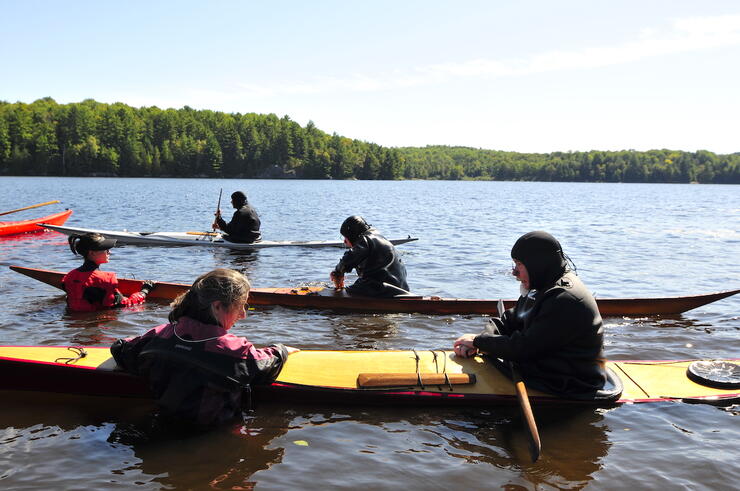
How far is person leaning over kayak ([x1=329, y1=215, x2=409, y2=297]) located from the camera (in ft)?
32.0

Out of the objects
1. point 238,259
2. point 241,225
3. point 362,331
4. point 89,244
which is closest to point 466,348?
point 362,331

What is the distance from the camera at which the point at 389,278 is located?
10336 millimetres

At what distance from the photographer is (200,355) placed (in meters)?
4.76

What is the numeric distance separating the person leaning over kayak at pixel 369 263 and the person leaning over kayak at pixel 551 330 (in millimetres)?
4116

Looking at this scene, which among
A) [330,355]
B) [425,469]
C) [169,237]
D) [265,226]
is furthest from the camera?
[265,226]

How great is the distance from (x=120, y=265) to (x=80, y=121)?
113m

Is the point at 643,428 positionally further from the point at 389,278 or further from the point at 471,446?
the point at 389,278

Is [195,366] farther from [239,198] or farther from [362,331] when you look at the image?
[239,198]

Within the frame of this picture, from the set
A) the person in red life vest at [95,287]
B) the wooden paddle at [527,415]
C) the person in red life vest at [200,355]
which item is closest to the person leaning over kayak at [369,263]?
the person in red life vest at [95,287]

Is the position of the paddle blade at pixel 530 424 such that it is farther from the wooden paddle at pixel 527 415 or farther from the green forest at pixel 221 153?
the green forest at pixel 221 153

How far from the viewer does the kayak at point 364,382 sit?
5.82 metres

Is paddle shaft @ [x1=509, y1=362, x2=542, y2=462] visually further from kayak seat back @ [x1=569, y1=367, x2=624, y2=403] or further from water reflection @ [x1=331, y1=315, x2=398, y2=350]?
water reflection @ [x1=331, y1=315, x2=398, y2=350]

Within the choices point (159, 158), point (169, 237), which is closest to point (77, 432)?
point (169, 237)

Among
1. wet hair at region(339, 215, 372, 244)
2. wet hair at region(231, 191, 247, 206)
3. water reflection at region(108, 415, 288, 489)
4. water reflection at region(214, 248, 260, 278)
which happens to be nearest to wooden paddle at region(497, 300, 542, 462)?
water reflection at region(108, 415, 288, 489)
